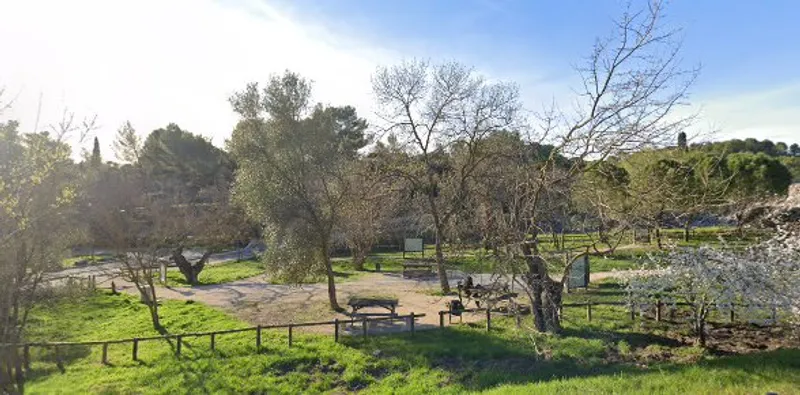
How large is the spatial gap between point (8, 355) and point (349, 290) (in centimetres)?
1197

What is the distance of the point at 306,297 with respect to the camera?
19984 mm

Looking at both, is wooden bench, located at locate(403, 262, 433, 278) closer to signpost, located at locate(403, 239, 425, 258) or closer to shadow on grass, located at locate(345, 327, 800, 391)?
signpost, located at locate(403, 239, 425, 258)

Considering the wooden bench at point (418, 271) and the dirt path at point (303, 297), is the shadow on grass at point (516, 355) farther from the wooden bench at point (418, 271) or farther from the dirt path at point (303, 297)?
the wooden bench at point (418, 271)

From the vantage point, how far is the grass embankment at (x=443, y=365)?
348 inches

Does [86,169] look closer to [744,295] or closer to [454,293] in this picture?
[454,293]

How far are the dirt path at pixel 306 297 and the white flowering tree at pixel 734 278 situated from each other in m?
5.41

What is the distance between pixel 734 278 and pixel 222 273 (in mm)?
24161

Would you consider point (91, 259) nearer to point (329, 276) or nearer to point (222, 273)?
point (222, 273)

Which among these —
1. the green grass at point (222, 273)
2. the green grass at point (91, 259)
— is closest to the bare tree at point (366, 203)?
the green grass at point (222, 273)

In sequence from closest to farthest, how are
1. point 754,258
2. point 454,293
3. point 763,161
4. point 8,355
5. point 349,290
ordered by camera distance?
point 8,355, point 754,258, point 454,293, point 349,290, point 763,161

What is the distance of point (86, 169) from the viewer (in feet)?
40.9

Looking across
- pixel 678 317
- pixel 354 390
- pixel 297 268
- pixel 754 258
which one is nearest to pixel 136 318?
pixel 297 268

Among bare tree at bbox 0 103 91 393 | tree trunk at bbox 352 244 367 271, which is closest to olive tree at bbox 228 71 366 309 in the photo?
bare tree at bbox 0 103 91 393

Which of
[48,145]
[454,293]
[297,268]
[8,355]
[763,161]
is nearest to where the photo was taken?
[48,145]
